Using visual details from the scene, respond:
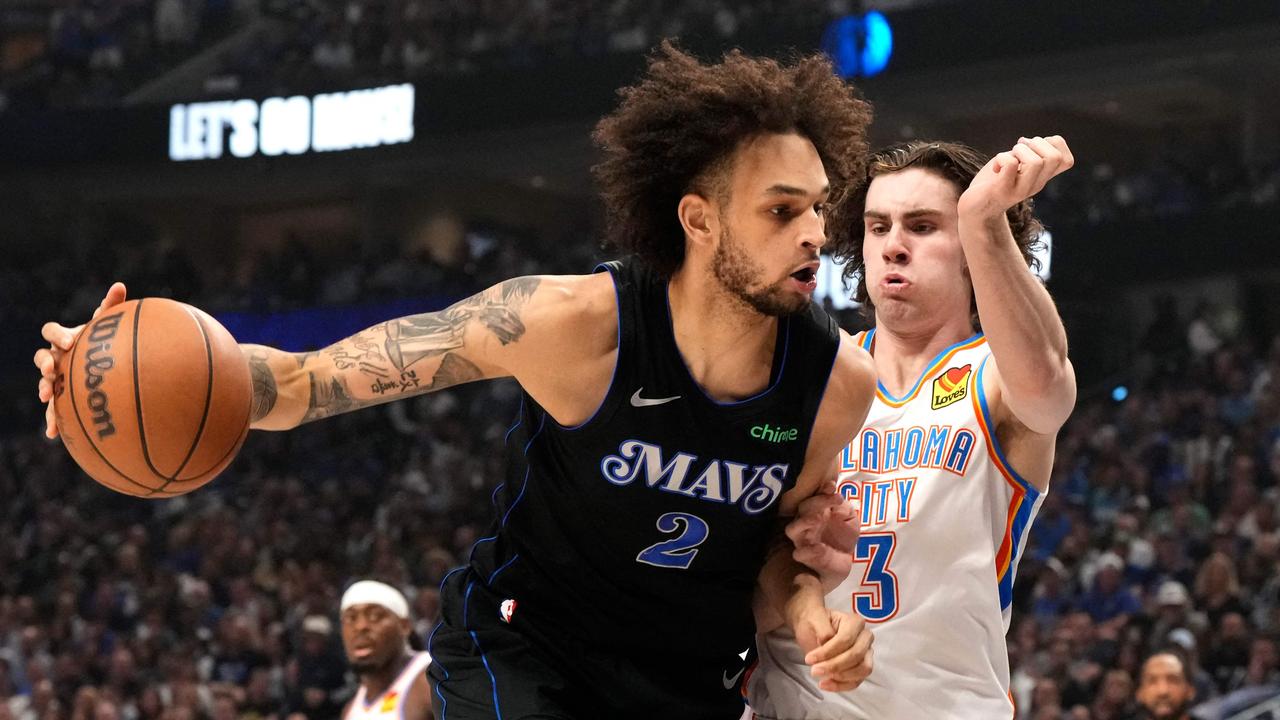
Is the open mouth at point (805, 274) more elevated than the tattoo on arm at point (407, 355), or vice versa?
the open mouth at point (805, 274)

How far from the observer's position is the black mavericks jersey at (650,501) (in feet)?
10.3

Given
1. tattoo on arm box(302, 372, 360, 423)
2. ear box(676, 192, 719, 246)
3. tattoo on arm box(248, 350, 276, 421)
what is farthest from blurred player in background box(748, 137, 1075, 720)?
tattoo on arm box(248, 350, 276, 421)

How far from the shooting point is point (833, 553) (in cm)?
320

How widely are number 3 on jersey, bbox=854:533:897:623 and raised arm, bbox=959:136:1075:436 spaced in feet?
1.40

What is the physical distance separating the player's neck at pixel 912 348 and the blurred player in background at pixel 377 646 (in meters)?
3.90

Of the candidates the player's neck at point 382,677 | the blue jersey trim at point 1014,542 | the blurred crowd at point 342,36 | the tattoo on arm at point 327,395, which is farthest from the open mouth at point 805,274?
the blurred crowd at point 342,36

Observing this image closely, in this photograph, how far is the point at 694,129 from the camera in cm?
328

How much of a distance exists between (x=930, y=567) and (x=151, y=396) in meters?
1.66

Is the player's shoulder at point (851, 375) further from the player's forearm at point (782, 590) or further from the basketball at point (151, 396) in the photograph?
the basketball at point (151, 396)

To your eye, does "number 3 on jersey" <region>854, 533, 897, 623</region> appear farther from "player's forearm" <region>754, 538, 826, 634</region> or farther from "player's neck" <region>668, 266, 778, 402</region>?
"player's neck" <region>668, 266, 778, 402</region>

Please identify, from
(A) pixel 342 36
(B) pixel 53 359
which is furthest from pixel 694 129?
(A) pixel 342 36

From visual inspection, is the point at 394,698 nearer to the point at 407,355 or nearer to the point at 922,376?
the point at 922,376

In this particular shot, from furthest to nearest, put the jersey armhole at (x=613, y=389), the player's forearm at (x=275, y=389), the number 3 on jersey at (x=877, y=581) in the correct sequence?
the number 3 on jersey at (x=877, y=581), the jersey armhole at (x=613, y=389), the player's forearm at (x=275, y=389)

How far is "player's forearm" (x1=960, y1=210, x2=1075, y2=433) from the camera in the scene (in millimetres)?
3090
